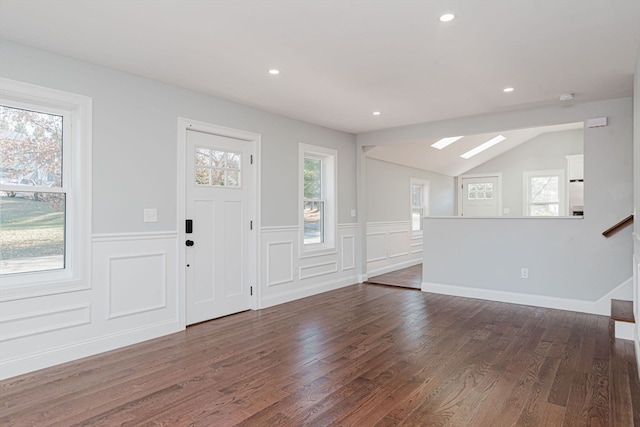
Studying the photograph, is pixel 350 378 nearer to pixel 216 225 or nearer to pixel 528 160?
pixel 216 225

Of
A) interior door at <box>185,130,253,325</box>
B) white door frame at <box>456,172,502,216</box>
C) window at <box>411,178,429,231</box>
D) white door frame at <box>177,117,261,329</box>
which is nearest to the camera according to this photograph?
white door frame at <box>177,117,261,329</box>

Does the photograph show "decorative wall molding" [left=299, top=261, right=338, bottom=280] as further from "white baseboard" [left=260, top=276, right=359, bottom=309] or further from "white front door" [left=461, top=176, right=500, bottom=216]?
"white front door" [left=461, top=176, right=500, bottom=216]

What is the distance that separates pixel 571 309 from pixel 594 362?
1841mm

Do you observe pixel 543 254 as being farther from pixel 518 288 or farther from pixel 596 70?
pixel 596 70

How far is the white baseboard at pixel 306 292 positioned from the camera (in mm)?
4867

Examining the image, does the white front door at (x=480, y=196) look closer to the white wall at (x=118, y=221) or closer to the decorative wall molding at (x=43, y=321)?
the white wall at (x=118, y=221)

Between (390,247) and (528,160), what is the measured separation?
14.4 ft

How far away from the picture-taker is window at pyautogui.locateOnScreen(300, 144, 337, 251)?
570 centimetres

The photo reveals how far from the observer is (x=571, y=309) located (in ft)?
15.2

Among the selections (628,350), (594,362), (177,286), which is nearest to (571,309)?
(628,350)

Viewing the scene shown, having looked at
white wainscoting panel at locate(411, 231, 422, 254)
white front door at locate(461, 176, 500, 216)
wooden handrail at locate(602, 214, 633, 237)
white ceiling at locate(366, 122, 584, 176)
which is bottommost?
white wainscoting panel at locate(411, 231, 422, 254)

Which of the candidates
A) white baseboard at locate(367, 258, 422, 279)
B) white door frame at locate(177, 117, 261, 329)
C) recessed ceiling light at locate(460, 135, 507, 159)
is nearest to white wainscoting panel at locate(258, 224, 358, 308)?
white door frame at locate(177, 117, 261, 329)

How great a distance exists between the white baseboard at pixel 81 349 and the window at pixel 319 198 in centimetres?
243

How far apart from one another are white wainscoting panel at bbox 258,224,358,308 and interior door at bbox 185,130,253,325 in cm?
27
